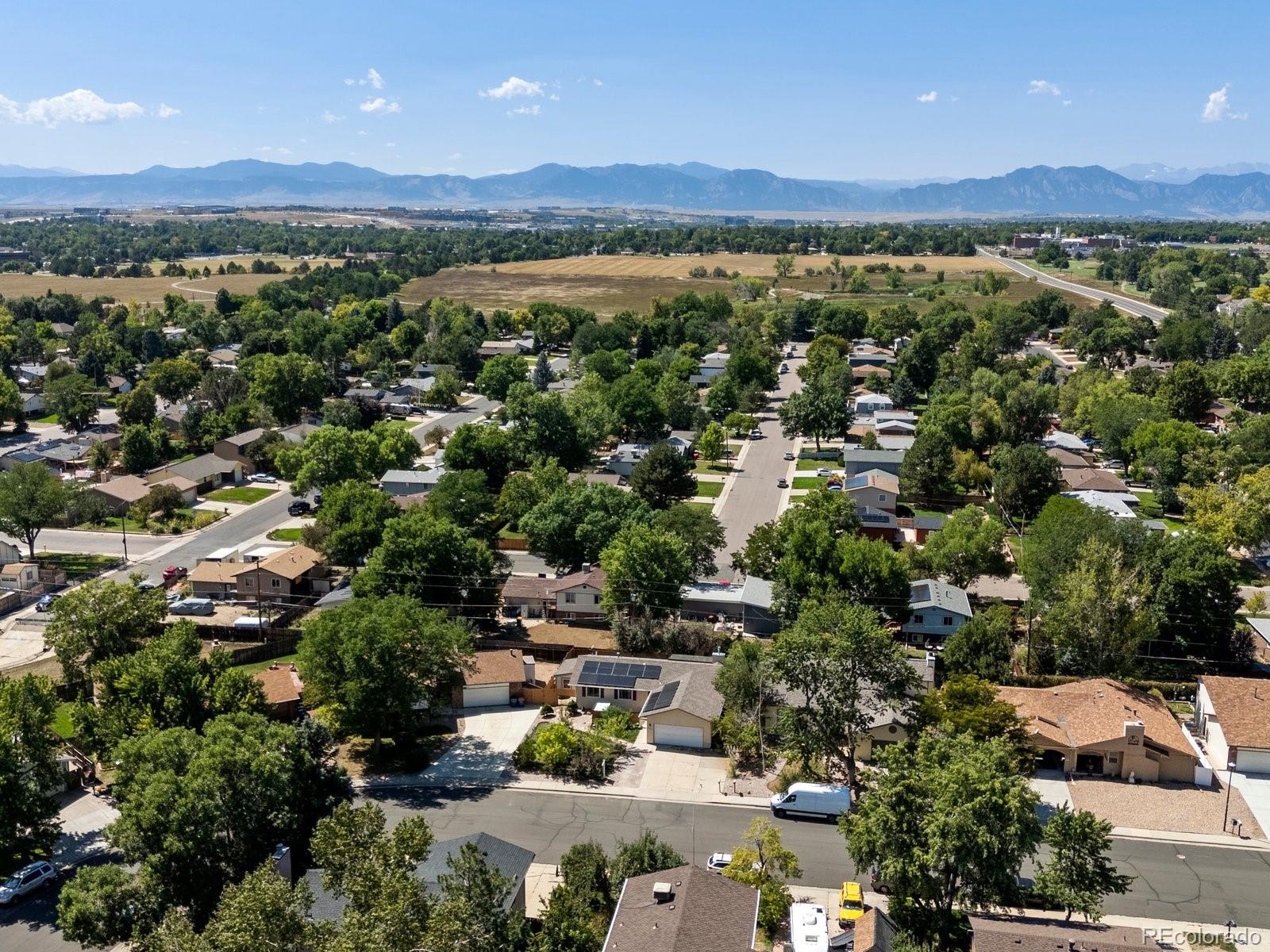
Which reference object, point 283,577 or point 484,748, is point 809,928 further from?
point 283,577

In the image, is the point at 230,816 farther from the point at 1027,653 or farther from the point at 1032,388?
the point at 1032,388

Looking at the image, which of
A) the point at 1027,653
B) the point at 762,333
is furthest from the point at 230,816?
the point at 762,333

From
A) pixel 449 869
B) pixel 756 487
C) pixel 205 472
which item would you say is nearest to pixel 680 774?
pixel 449 869

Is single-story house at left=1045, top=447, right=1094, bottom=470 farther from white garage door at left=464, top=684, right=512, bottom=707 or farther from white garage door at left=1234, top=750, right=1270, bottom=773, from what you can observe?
white garage door at left=464, top=684, right=512, bottom=707

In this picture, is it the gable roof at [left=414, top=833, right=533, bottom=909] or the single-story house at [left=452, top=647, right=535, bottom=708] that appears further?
the single-story house at [left=452, top=647, right=535, bottom=708]

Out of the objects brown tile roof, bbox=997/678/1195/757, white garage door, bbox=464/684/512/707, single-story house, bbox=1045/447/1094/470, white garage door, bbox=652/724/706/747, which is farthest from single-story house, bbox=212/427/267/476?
single-story house, bbox=1045/447/1094/470
